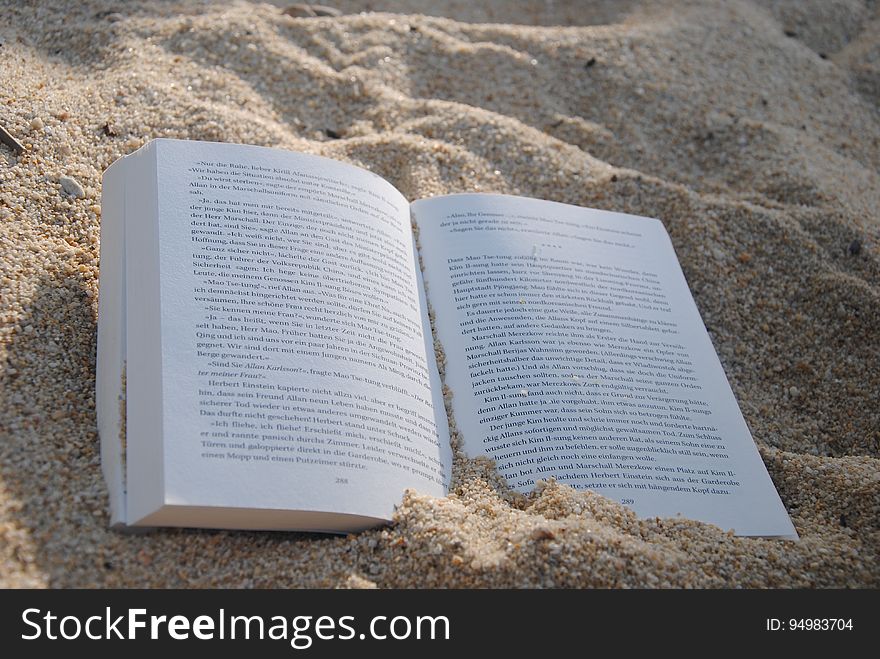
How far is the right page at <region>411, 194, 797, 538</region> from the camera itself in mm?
1339

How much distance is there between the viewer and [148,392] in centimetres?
114

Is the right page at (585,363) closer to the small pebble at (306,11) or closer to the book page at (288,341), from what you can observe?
the book page at (288,341)

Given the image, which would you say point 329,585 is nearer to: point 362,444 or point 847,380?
point 362,444

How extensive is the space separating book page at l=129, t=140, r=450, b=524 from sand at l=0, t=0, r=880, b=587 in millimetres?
104

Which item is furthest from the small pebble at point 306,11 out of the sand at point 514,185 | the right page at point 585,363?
the right page at point 585,363

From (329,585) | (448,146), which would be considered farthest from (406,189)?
(329,585)

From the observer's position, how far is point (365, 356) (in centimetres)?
130

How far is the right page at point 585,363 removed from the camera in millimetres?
1339

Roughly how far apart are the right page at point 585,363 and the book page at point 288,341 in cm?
10

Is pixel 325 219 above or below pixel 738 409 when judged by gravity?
above

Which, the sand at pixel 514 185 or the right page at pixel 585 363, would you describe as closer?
the sand at pixel 514 185

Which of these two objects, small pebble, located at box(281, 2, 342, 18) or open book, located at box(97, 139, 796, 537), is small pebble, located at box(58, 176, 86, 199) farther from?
small pebble, located at box(281, 2, 342, 18)

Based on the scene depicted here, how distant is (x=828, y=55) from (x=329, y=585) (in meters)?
2.52

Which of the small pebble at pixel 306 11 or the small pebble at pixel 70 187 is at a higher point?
the small pebble at pixel 306 11
